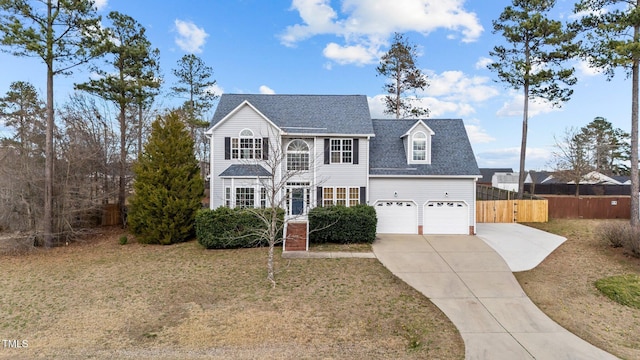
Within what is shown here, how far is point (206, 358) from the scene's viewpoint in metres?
6.39

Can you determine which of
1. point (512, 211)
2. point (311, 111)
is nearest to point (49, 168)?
point (311, 111)

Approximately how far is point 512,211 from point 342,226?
12.7 meters

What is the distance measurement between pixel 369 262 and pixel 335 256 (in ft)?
5.06

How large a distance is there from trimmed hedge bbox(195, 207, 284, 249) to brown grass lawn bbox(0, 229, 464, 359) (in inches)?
66.0

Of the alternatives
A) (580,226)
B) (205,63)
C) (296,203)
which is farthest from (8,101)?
(580,226)

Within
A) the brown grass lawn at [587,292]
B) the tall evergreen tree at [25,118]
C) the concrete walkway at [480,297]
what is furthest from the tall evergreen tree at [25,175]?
the brown grass lawn at [587,292]

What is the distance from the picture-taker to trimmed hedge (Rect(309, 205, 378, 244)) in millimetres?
15125

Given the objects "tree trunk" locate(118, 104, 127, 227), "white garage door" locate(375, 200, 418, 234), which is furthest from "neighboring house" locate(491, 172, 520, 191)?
"tree trunk" locate(118, 104, 127, 227)

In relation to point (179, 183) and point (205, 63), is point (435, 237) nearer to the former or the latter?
point (179, 183)

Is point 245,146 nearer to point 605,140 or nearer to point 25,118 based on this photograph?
point 25,118

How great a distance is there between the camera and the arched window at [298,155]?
17656 mm

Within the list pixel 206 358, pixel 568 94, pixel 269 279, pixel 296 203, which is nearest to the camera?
pixel 206 358

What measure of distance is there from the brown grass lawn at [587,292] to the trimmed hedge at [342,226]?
20.8 ft

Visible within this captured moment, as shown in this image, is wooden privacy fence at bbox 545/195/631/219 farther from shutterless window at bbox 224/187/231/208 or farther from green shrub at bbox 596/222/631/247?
shutterless window at bbox 224/187/231/208
